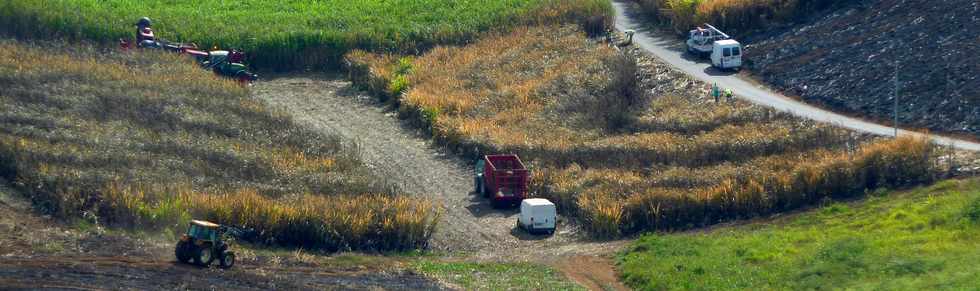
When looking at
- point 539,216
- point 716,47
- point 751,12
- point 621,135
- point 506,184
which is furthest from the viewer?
point 751,12

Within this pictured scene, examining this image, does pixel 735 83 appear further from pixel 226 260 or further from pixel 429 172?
pixel 226 260

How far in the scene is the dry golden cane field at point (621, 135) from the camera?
40.7 m

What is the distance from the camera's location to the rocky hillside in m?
46.8

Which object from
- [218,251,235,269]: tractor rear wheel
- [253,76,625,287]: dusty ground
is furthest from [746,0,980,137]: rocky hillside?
[218,251,235,269]: tractor rear wheel

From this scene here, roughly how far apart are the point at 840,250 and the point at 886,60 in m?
18.6

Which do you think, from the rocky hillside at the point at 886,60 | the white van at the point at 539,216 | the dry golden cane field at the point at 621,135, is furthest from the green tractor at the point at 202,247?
the rocky hillside at the point at 886,60

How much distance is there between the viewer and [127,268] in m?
31.8

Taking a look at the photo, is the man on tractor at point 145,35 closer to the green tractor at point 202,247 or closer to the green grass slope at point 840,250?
the green tractor at point 202,247

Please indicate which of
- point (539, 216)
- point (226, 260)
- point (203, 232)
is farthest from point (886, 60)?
point (203, 232)

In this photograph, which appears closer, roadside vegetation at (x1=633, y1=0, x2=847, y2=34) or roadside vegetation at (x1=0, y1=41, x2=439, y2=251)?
roadside vegetation at (x1=0, y1=41, x2=439, y2=251)

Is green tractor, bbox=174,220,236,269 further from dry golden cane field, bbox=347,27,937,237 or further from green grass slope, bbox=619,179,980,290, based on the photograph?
dry golden cane field, bbox=347,27,937,237

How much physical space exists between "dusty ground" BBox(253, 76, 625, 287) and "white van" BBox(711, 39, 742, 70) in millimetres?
12522

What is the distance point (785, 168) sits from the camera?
138 feet

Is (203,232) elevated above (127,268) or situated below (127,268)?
above
